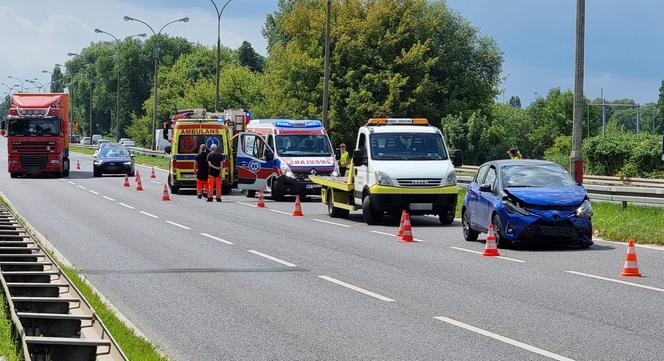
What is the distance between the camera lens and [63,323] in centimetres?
926

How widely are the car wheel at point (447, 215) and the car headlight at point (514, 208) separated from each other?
6.60 metres

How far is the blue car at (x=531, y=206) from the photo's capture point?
18.4m

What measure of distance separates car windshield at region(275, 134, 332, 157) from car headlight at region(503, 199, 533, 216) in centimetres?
1646

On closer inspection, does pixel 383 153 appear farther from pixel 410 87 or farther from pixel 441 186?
pixel 410 87

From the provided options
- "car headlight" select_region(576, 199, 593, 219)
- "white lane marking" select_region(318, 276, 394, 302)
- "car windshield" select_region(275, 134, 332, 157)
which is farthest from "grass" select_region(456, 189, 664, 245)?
"car windshield" select_region(275, 134, 332, 157)

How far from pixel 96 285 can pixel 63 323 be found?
4630 millimetres

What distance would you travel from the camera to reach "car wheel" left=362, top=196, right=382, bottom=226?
25.4m

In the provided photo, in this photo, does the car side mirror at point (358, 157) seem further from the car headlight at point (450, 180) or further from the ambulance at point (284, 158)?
the ambulance at point (284, 158)

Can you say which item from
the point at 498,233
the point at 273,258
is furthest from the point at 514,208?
the point at 273,258

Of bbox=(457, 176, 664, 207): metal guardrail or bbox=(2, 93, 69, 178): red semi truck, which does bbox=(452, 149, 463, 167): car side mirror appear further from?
bbox=(2, 93, 69, 178): red semi truck

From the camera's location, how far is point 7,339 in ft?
30.5

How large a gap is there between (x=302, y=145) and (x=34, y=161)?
19.3m

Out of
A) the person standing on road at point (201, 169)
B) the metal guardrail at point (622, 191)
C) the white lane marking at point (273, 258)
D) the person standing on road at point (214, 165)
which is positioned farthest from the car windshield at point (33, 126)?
the white lane marking at point (273, 258)

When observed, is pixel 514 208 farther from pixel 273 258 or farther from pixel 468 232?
pixel 273 258
